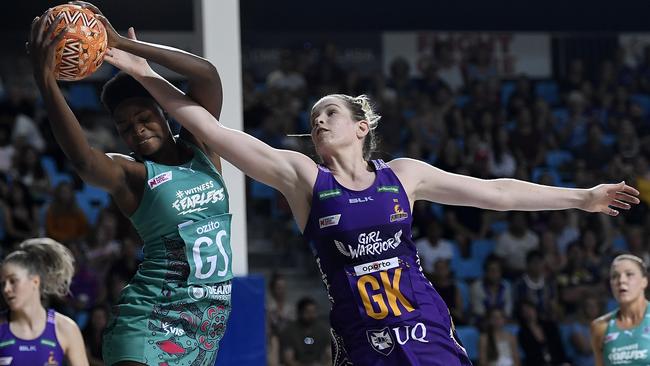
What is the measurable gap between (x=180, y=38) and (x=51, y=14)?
8539 millimetres

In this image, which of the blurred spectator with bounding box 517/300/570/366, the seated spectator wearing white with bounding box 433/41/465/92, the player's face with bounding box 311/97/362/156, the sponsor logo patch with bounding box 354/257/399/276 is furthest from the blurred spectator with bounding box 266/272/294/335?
the sponsor logo patch with bounding box 354/257/399/276

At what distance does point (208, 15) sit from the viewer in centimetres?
622

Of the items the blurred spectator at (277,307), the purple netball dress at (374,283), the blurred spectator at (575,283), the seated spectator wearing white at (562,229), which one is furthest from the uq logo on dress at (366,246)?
the seated spectator wearing white at (562,229)

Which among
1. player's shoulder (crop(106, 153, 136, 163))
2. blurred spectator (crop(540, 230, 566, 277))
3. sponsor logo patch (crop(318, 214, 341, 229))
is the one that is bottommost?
blurred spectator (crop(540, 230, 566, 277))

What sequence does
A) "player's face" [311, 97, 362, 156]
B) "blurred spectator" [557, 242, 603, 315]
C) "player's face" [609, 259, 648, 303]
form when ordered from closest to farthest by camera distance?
"player's face" [311, 97, 362, 156]
"player's face" [609, 259, 648, 303]
"blurred spectator" [557, 242, 603, 315]

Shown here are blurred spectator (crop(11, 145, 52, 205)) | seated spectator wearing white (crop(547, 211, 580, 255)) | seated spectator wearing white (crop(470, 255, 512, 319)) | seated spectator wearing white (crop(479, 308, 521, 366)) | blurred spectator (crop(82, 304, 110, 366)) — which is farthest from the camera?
seated spectator wearing white (crop(547, 211, 580, 255))

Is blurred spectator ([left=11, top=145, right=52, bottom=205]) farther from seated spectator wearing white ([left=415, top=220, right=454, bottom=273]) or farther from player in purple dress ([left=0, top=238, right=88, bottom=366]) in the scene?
player in purple dress ([left=0, top=238, right=88, bottom=366])

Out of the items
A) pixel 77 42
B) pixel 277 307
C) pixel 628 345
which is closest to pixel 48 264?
pixel 77 42

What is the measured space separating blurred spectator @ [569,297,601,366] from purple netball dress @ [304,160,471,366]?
638 centimetres

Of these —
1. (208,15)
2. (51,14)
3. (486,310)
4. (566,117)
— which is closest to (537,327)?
(486,310)

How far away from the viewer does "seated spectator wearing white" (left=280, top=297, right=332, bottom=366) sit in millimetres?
8875

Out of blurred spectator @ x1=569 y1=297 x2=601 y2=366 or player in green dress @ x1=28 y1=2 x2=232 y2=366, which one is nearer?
player in green dress @ x1=28 y1=2 x2=232 y2=366

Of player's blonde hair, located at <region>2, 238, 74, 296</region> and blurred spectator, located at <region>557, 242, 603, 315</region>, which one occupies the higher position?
player's blonde hair, located at <region>2, 238, 74, 296</region>

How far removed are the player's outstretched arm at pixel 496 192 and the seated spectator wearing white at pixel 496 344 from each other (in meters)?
5.37
